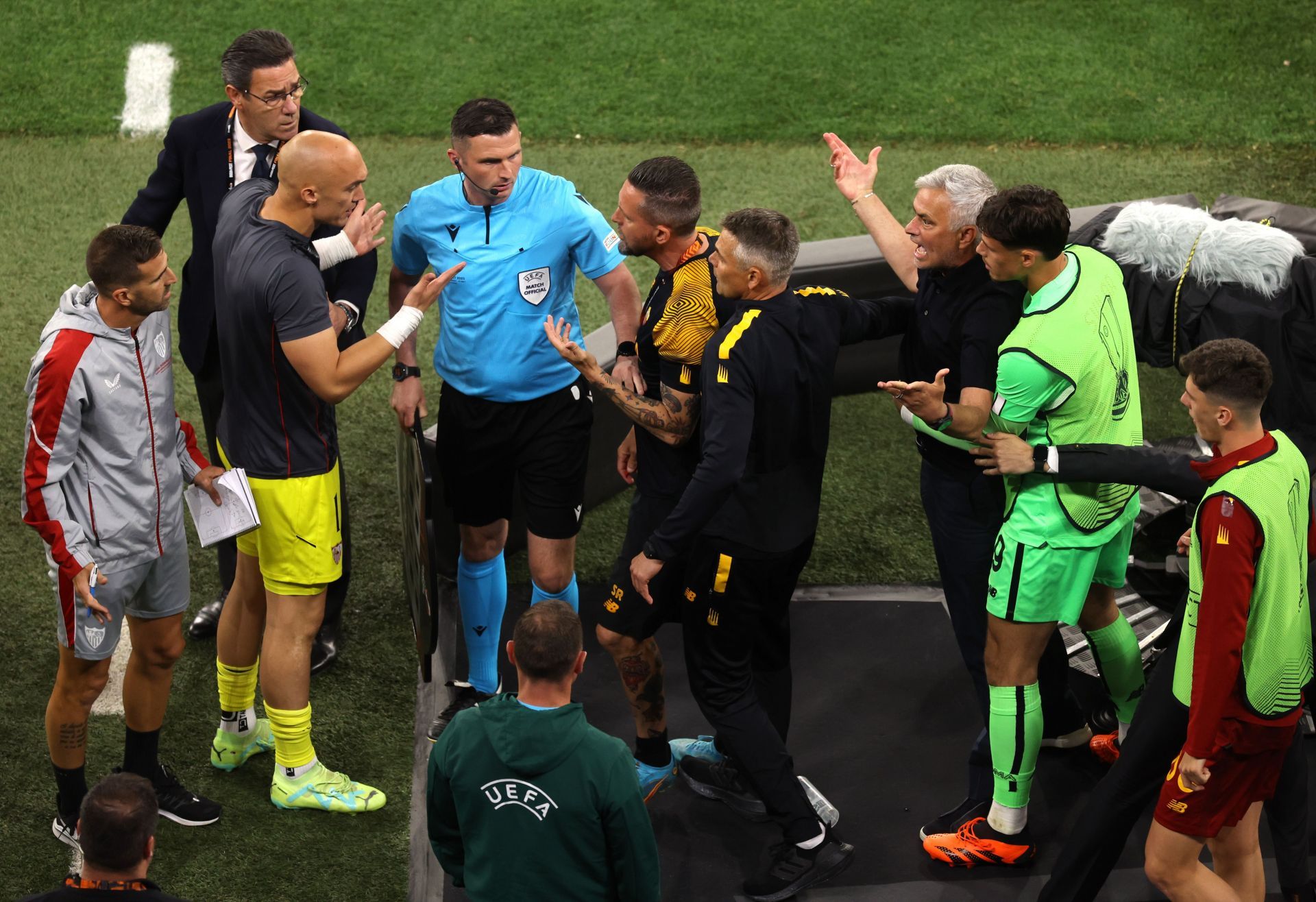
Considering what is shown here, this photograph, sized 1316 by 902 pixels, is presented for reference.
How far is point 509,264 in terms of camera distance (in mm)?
4125

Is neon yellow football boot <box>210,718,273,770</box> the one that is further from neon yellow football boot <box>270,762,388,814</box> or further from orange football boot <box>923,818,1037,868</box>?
orange football boot <box>923,818,1037,868</box>

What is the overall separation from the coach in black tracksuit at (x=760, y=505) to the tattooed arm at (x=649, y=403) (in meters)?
0.19

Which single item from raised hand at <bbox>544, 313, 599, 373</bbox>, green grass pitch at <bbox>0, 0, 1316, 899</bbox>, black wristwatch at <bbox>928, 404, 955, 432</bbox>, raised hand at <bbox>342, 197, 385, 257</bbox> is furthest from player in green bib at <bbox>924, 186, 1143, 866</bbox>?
green grass pitch at <bbox>0, 0, 1316, 899</bbox>

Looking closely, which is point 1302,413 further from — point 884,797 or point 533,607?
point 533,607

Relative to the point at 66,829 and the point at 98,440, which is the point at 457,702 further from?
the point at 98,440

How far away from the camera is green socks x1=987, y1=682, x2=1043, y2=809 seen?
3.74 metres

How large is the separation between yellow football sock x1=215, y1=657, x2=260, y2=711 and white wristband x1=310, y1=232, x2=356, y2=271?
1294 millimetres

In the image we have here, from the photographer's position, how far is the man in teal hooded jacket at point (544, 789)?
2648 millimetres

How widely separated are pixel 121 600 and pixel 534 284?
4.90ft

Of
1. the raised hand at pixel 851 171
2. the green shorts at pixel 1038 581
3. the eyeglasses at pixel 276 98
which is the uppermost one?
the eyeglasses at pixel 276 98

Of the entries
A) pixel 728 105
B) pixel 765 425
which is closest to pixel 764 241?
pixel 765 425

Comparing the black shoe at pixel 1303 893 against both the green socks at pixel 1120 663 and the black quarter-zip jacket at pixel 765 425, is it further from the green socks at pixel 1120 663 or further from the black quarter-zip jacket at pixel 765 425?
the black quarter-zip jacket at pixel 765 425

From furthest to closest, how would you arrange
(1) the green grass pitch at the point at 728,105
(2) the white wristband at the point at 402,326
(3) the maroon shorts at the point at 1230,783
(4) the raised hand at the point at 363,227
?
(1) the green grass pitch at the point at 728,105 < (4) the raised hand at the point at 363,227 < (2) the white wristband at the point at 402,326 < (3) the maroon shorts at the point at 1230,783

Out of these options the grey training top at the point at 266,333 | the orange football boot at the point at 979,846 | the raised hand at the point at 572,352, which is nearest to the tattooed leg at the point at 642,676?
the raised hand at the point at 572,352
